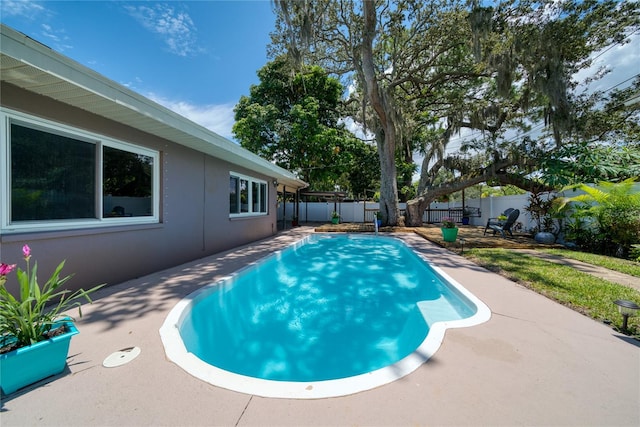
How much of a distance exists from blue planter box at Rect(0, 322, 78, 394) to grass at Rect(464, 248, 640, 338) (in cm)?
508

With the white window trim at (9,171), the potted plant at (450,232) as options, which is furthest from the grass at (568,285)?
the white window trim at (9,171)

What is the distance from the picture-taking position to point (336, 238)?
10648 mm

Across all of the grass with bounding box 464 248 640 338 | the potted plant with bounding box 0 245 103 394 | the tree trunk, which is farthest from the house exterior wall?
the tree trunk

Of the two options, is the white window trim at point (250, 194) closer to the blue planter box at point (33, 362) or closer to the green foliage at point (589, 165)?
the blue planter box at point (33, 362)

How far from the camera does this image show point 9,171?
115 inches

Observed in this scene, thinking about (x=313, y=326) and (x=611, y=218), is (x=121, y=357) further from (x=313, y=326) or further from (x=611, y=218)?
(x=611, y=218)

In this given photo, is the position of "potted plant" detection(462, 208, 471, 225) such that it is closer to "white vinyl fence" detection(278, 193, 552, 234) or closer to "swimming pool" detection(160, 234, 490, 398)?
"white vinyl fence" detection(278, 193, 552, 234)

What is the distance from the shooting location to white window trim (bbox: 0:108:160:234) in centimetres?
287

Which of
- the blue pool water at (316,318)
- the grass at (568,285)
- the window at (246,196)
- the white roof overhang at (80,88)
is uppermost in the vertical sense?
the white roof overhang at (80,88)

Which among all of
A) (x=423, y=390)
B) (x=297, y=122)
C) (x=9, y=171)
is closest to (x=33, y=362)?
(x=9, y=171)

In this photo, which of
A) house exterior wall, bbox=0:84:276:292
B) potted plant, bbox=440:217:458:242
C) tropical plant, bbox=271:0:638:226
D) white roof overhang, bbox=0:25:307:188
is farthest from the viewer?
tropical plant, bbox=271:0:638:226

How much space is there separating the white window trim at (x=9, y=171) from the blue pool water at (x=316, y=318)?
2.07 m

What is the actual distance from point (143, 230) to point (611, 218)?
10528 mm

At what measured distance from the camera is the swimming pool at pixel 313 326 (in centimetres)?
203
